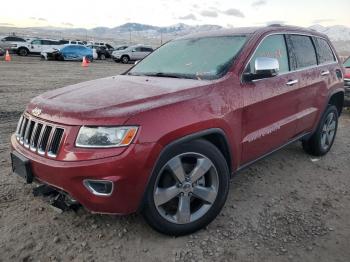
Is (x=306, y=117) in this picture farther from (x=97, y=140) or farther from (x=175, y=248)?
(x=97, y=140)

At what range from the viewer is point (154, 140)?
2695 mm

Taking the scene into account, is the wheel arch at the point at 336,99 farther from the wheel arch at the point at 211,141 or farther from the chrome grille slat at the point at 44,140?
the chrome grille slat at the point at 44,140

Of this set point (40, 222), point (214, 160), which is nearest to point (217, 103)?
point (214, 160)

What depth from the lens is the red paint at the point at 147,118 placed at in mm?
2643

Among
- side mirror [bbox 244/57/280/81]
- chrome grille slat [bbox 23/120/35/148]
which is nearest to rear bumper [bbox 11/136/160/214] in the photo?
chrome grille slat [bbox 23/120/35/148]

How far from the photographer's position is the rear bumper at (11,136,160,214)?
102 inches

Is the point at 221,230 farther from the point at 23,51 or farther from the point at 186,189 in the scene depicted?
the point at 23,51

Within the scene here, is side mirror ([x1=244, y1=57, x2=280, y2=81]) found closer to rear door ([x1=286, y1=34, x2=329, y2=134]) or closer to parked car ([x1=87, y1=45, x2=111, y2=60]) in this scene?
rear door ([x1=286, y1=34, x2=329, y2=134])

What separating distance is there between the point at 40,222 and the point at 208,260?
5.24 ft

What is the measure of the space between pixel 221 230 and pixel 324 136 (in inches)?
114

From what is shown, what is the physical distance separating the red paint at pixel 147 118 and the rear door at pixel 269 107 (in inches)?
0.4

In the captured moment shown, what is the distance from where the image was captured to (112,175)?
Answer: 2.61 m

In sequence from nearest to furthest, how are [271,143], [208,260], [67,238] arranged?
[208,260]
[67,238]
[271,143]

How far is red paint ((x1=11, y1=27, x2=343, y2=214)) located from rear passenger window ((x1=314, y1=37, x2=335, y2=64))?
1.32 meters
